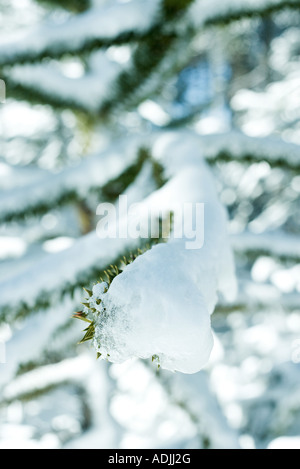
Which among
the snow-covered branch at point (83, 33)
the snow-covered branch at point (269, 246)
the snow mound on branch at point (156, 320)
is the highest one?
the snow-covered branch at point (83, 33)

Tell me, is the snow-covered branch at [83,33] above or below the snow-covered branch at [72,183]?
above

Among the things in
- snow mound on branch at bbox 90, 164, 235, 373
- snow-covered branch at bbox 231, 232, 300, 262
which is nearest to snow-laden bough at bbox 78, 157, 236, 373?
snow mound on branch at bbox 90, 164, 235, 373

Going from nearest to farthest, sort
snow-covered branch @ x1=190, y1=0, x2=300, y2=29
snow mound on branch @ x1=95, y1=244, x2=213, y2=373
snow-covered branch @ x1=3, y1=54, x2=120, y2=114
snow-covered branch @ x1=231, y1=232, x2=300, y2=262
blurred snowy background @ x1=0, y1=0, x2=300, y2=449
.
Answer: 1. snow mound on branch @ x1=95, y1=244, x2=213, y2=373
2. blurred snowy background @ x1=0, y1=0, x2=300, y2=449
3. snow-covered branch @ x1=190, y1=0, x2=300, y2=29
4. snow-covered branch @ x1=3, y1=54, x2=120, y2=114
5. snow-covered branch @ x1=231, y1=232, x2=300, y2=262

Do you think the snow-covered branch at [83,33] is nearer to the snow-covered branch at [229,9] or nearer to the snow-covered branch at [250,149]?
the snow-covered branch at [229,9]

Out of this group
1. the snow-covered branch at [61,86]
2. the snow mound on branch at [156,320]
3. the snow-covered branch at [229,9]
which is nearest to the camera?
the snow mound on branch at [156,320]

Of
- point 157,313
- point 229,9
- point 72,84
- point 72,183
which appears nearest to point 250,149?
point 229,9

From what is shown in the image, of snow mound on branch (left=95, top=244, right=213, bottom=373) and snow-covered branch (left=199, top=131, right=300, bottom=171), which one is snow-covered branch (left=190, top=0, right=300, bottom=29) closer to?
snow-covered branch (left=199, top=131, right=300, bottom=171)

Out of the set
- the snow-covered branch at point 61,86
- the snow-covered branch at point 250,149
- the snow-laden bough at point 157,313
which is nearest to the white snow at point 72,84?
the snow-covered branch at point 61,86

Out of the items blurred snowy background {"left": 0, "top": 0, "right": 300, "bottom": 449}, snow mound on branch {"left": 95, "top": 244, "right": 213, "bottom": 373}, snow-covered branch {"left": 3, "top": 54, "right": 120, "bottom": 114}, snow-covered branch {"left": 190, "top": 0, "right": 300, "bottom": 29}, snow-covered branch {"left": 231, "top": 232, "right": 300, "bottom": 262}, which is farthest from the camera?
snow-covered branch {"left": 231, "top": 232, "right": 300, "bottom": 262}

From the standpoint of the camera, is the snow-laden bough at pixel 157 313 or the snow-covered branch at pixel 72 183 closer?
the snow-laden bough at pixel 157 313

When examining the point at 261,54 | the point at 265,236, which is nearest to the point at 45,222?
the point at 265,236

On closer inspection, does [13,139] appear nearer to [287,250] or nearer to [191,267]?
[287,250]

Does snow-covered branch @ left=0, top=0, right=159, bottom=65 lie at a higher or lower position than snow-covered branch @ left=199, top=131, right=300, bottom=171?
higher
